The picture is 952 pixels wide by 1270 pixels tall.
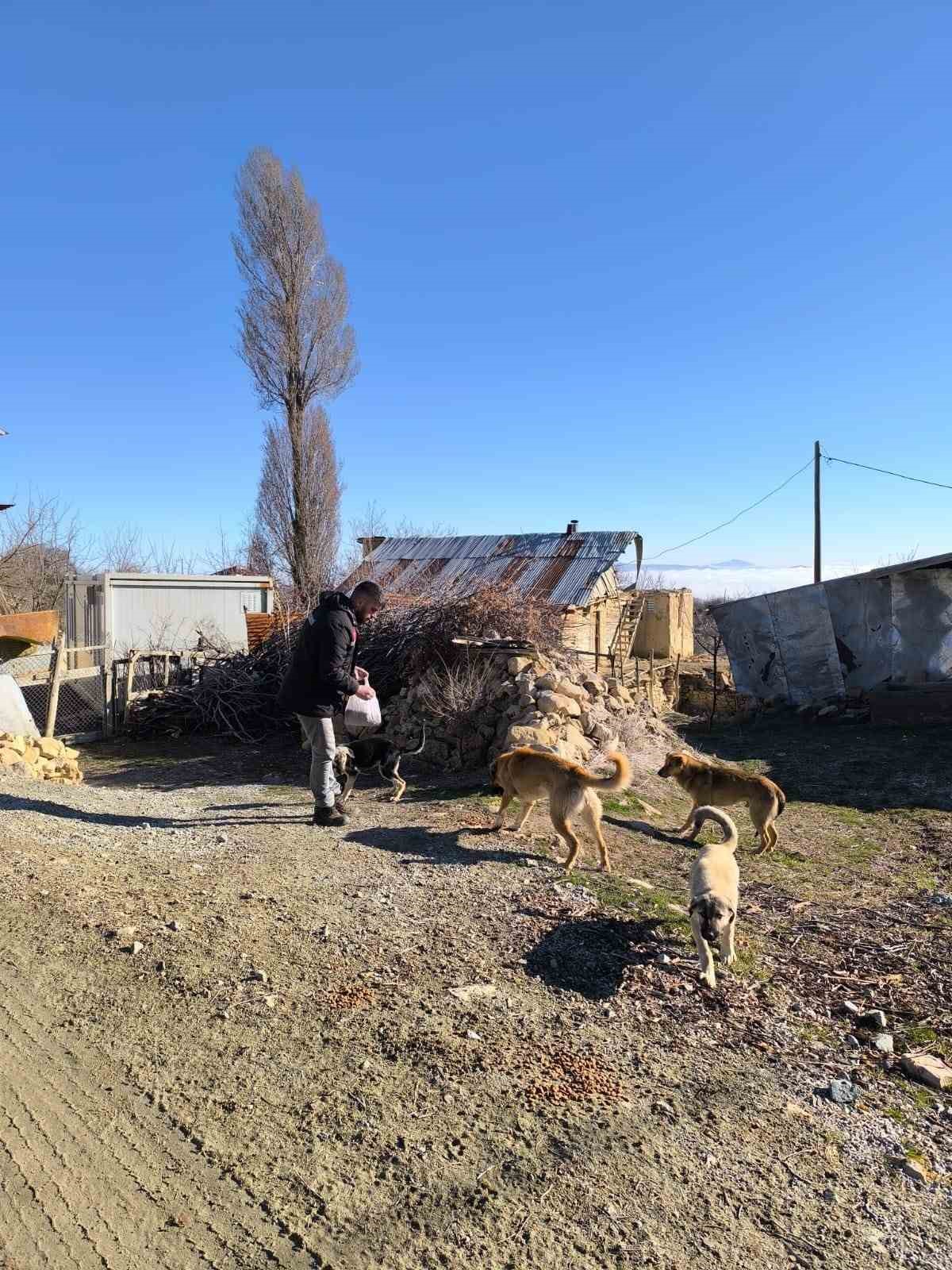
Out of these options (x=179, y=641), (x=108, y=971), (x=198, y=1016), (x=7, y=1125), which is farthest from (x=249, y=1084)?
(x=179, y=641)

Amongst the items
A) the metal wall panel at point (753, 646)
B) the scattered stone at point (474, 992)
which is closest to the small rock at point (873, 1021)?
the scattered stone at point (474, 992)

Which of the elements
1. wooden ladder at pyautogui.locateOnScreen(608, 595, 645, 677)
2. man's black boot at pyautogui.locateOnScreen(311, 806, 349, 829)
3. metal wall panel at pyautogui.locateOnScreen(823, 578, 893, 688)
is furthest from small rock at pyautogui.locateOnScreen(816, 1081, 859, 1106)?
wooden ladder at pyautogui.locateOnScreen(608, 595, 645, 677)

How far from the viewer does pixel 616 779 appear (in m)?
6.24

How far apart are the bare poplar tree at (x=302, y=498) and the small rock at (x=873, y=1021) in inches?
991

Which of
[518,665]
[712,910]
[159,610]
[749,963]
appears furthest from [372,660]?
[712,910]

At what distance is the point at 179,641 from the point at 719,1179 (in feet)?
52.3

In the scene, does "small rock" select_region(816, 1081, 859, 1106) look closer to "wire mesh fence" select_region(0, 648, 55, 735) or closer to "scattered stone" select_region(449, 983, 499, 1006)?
"scattered stone" select_region(449, 983, 499, 1006)

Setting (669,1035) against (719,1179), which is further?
(669,1035)

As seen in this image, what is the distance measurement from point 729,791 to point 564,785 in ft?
6.96

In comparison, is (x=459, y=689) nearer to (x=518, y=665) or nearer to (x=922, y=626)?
(x=518, y=665)

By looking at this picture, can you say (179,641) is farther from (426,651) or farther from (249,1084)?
(249,1084)

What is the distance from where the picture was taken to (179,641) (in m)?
17.2

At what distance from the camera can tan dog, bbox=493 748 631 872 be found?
6371 millimetres

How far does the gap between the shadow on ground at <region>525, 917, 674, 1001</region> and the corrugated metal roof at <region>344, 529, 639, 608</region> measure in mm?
15986
